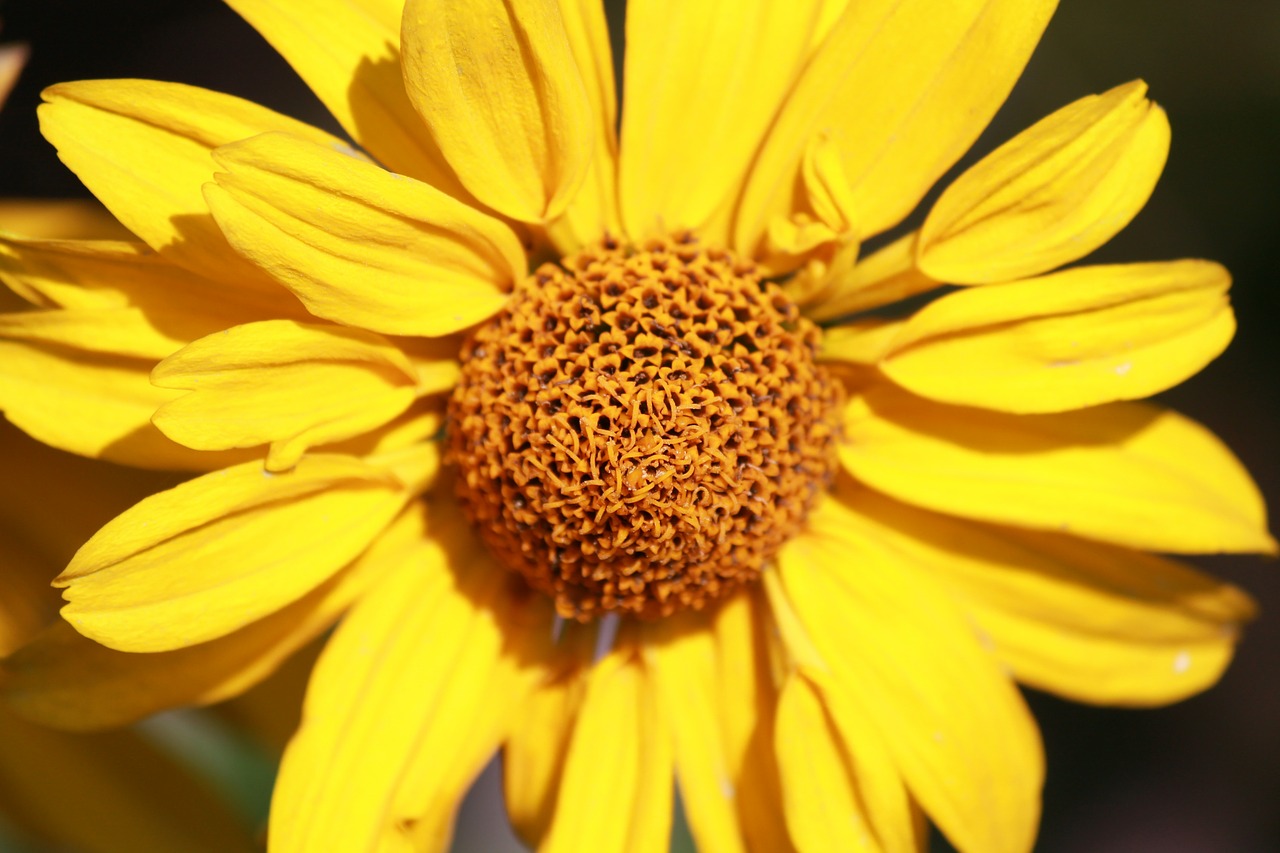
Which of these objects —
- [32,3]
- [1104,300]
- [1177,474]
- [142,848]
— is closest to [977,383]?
[1104,300]

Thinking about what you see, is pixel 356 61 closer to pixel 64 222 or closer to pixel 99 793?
pixel 64 222

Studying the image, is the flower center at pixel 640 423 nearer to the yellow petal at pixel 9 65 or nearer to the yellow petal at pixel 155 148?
the yellow petal at pixel 155 148

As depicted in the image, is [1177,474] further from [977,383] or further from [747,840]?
[747,840]

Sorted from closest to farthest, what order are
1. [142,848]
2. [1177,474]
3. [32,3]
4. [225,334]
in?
[225,334]
[1177,474]
[142,848]
[32,3]

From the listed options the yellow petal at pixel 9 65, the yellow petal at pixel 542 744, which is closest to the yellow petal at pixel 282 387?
the yellow petal at pixel 542 744

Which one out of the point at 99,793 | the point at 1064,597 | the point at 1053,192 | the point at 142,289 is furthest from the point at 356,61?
the point at 99,793

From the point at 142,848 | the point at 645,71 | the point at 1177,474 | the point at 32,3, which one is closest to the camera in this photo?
the point at 645,71

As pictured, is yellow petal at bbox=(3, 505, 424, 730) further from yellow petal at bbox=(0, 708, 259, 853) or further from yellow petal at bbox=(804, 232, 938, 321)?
yellow petal at bbox=(804, 232, 938, 321)
